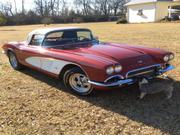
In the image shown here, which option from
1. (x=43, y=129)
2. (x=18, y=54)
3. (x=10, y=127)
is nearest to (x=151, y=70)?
(x=43, y=129)

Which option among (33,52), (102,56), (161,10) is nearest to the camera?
(102,56)

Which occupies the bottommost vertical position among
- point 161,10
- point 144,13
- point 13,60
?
point 13,60

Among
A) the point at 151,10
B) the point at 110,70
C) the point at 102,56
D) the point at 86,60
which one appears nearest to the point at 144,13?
the point at 151,10

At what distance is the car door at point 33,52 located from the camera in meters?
5.94

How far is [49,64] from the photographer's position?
18.3 feet

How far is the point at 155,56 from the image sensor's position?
5.22 m

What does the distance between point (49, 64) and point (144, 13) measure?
34.8m

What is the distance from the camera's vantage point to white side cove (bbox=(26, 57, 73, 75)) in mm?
5277

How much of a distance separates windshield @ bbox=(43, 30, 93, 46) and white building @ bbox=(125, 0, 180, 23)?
31.9m

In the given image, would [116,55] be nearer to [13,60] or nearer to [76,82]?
[76,82]

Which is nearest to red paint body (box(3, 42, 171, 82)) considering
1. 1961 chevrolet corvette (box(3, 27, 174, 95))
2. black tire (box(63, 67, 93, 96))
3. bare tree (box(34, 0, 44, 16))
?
1961 chevrolet corvette (box(3, 27, 174, 95))

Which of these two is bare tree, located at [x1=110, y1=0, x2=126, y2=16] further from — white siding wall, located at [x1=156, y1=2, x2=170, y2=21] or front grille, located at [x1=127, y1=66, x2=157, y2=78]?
front grille, located at [x1=127, y1=66, x2=157, y2=78]

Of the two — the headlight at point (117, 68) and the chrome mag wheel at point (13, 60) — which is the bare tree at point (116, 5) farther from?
the headlight at point (117, 68)

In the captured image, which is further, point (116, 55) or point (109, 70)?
point (116, 55)
